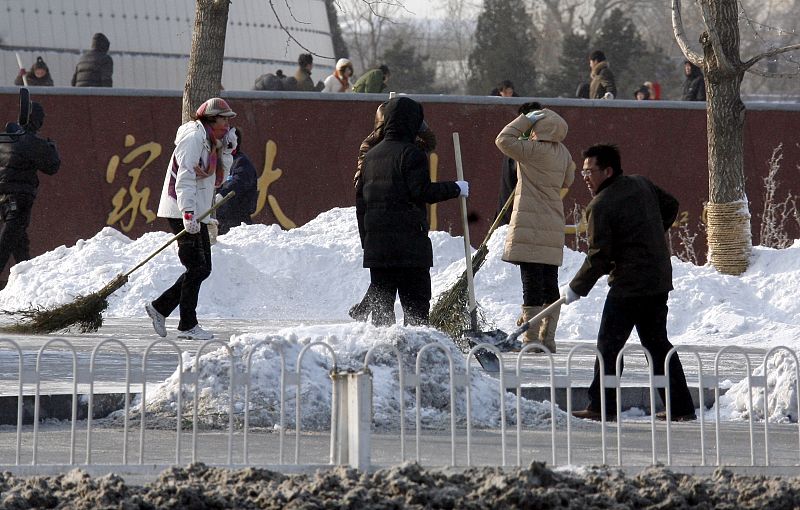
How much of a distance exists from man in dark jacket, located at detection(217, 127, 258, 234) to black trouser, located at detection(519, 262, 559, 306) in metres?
5.91

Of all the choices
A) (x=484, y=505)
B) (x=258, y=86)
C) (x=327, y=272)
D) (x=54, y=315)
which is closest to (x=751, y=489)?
(x=484, y=505)

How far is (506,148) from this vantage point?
1169 cm

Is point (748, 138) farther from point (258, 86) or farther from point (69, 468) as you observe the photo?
point (69, 468)

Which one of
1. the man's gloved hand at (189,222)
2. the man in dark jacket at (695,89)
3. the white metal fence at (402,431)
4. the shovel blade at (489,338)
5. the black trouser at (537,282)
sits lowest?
the white metal fence at (402,431)

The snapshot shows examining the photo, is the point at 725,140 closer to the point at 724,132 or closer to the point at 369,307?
the point at 724,132

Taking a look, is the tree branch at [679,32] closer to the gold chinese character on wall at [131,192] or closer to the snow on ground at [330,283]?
the snow on ground at [330,283]

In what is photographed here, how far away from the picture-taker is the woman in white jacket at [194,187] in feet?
38.8

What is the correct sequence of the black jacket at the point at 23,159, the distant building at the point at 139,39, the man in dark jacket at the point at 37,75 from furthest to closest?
the distant building at the point at 139,39
the man in dark jacket at the point at 37,75
the black jacket at the point at 23,159

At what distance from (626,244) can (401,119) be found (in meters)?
2.06

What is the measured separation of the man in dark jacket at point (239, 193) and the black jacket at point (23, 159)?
197 cm

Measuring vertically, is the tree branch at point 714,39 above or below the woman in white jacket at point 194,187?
above

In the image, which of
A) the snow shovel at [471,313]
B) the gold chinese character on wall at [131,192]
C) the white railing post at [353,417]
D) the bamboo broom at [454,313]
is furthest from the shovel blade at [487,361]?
the gold chinese character on wall at [131,192]

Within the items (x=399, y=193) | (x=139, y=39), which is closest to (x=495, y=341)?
(x=399, y=193)

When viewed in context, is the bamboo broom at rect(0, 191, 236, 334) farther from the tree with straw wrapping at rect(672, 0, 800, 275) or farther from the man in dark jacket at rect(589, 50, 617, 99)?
the man in dark jacket at rect(589, 50, 617, 99)
